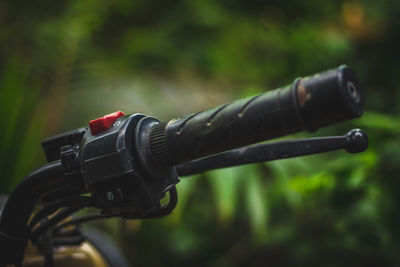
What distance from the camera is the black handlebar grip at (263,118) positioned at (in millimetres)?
256

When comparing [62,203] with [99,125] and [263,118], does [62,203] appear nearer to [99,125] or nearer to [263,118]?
[99,125]

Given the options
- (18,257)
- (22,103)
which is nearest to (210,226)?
(22,103)

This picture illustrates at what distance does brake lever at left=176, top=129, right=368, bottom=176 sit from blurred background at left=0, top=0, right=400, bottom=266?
52 centimetres

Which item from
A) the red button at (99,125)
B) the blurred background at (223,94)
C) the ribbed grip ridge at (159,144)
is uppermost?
the red button at (99,125)

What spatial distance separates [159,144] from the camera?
333 mm

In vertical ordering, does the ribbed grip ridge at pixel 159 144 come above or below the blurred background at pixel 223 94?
above

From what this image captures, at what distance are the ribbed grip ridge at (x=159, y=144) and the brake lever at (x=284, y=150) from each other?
0.37 feet

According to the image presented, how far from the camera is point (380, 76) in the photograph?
1.82 m

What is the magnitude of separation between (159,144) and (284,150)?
0.14 m

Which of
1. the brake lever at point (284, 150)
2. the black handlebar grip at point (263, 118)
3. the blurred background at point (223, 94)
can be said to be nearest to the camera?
the black handlebar grip at point (263, 118)

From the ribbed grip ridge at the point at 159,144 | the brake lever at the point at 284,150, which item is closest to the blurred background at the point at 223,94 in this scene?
the brake lever at the point at 284,150

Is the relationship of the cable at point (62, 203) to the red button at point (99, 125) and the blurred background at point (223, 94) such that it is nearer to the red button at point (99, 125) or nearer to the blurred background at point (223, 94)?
the red button at point (99, 125)

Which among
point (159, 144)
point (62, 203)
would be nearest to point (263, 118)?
point (159, 144)

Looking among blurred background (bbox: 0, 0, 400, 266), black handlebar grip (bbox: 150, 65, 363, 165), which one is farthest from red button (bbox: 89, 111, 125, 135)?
blurred background (bbox: 0, 0, 400, 266)
